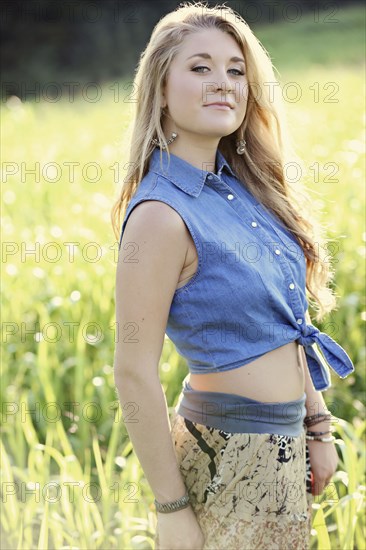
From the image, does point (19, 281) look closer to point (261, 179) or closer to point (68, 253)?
point (68, 253)

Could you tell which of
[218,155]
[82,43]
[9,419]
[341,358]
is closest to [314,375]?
[341,358]

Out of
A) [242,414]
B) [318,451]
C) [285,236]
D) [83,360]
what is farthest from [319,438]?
[83,360]

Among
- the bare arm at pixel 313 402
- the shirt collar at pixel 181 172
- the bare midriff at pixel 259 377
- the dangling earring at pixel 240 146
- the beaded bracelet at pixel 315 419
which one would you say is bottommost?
the beaded bracelet at pixel 315 419

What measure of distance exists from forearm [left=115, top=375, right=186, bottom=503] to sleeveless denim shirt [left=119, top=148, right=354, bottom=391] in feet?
0.39

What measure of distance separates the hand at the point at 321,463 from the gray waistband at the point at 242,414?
166 millimetres

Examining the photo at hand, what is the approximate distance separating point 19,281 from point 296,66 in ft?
35.7

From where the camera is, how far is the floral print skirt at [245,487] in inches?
57.1

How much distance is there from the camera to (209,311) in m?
1.41

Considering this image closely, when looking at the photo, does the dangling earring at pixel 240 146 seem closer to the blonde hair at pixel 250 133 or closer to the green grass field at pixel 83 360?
the blonde hair at pixel 250 133

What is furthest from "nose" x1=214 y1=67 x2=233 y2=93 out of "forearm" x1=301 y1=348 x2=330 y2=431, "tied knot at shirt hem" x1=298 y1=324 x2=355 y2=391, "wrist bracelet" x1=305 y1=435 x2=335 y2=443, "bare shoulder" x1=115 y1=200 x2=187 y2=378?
"wrist bracelet" x1=305 y1=435 x2=335 y2=443

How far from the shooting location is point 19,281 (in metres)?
3.26

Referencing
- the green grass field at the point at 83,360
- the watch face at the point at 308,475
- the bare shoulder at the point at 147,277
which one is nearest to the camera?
the bare shoulder at the point at 147,277

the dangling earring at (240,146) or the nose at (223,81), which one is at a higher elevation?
the nose at (223,81)

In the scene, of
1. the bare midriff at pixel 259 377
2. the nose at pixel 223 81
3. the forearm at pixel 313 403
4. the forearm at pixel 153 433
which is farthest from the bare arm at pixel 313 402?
the nose at pixel 223 81
